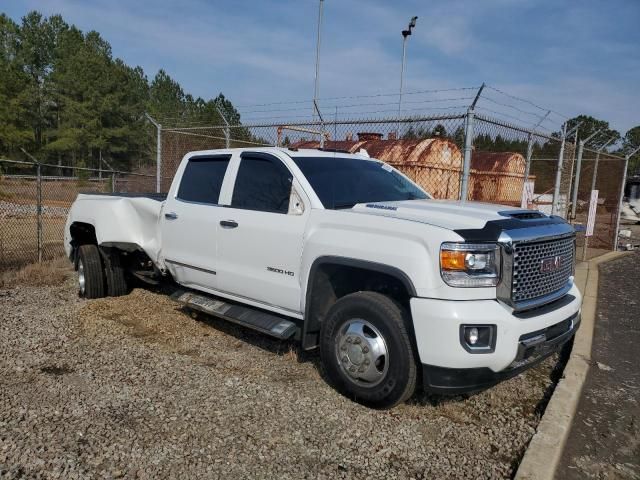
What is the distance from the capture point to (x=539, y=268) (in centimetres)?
355

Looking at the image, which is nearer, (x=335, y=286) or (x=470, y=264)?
(x=470, y=264)

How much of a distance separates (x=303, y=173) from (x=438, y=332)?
1.85 metres

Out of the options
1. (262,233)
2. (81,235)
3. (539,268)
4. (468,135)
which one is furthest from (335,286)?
(81,235)

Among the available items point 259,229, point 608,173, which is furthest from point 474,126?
point 608,173

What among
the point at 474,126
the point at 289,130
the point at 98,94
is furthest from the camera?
the point at 98,94

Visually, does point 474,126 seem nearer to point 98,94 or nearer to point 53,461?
point 53,461

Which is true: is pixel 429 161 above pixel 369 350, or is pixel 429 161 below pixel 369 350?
above

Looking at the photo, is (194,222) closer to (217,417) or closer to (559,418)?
(217,417)

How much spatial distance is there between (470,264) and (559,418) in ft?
4.43

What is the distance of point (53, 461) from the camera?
2.89 m

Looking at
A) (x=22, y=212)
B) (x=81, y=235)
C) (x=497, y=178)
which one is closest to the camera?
(x=81, y=235)

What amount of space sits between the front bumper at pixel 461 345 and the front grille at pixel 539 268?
0.20 m

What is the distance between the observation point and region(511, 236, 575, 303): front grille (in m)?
3.36

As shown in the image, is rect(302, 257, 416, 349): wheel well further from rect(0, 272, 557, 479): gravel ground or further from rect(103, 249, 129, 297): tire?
rect(103, 249, 129, 297): tire
